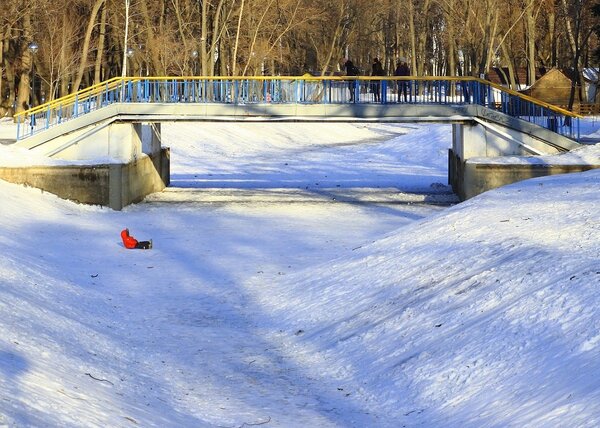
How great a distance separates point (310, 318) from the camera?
15.9m

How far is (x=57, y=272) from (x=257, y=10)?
5634 cm

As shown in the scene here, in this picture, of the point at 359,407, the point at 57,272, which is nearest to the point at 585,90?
the point at 57,272

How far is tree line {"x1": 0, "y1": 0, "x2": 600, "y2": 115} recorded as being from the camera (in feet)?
189

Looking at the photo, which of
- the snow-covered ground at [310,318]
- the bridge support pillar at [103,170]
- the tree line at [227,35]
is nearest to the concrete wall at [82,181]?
the bridge support pillar at [103,170]

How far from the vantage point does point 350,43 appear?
99500 millimetres

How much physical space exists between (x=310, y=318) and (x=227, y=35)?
57.0 m

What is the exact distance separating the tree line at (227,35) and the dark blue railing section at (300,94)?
15.8m

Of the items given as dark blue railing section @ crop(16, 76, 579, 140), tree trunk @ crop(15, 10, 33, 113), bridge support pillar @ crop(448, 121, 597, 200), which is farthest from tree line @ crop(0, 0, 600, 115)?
bridge support pillar @ crop(448, 121, 597, 200)

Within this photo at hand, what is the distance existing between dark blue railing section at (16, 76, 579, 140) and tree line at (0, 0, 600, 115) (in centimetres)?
1583

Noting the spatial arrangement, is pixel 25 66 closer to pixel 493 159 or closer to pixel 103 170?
pixel 103 170

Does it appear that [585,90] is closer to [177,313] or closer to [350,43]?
[350,43]

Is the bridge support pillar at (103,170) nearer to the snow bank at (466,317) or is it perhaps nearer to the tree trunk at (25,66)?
the snow bank at (466,317)

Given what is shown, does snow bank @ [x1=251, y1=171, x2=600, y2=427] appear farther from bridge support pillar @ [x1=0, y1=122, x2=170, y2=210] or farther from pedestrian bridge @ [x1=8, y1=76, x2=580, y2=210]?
bridge support pillar @ [x1=0, y1=122, x2=170, y2=210]

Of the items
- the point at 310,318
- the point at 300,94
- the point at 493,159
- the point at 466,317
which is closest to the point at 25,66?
the point at 300,94
